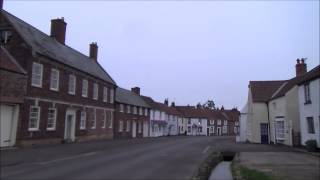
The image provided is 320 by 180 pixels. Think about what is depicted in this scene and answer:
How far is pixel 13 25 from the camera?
28.7m

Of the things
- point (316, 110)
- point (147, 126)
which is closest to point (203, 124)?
point (147, 126)

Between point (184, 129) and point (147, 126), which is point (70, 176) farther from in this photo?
point (184, 129)

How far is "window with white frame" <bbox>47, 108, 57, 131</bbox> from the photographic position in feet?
A: 101

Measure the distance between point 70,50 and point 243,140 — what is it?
88.0 feet

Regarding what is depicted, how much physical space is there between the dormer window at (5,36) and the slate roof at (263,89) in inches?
1172

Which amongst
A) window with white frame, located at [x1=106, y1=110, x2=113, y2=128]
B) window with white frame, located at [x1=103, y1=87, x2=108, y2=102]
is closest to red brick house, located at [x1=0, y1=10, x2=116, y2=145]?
window with white frame, located at [x1=103, y1=87, x2=108, y2=102]

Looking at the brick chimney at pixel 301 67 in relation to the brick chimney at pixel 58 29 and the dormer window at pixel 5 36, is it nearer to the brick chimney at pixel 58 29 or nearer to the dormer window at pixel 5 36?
the brick chimney at pixel 58 29

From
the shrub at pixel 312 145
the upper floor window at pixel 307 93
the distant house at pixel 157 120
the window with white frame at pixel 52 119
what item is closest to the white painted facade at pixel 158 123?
the distant house at pixel 157 120

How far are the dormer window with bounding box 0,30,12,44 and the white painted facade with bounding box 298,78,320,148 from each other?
77.2ft

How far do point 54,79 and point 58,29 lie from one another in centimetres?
935

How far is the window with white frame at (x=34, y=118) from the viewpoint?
1099 inches

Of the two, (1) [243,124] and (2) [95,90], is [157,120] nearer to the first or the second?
(1) [243,124]

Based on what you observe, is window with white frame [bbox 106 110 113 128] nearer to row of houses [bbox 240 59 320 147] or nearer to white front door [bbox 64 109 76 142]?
white front door [bbox 64 109 76 142]

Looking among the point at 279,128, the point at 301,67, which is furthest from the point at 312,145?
the point at 301,67
